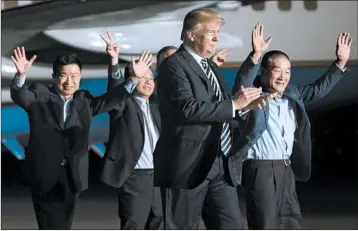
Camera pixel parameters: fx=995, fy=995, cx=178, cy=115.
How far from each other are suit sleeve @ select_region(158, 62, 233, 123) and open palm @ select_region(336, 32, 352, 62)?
3.17 ft

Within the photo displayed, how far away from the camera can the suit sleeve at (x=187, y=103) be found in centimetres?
557

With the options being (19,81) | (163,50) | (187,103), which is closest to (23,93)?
(19,81)

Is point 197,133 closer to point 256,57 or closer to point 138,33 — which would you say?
point 256,57

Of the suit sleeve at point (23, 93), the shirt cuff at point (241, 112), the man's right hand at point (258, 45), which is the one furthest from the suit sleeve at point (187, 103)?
the suit sleeve at point (23, 93)

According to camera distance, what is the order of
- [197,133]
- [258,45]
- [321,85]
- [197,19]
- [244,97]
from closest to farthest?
[244,97]
[197,133]
[197,19]
[258,45]
[321,85]

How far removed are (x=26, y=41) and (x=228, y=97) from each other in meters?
2.05

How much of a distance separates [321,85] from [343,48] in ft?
0.88

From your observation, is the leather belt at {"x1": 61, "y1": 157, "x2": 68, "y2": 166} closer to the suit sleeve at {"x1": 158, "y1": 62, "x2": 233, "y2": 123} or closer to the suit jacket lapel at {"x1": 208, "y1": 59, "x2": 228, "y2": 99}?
the suit sleeve at {"x1": 158, "y1": 62, "x2": 233, "y2": 123}

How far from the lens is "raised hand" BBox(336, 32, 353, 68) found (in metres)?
6.14

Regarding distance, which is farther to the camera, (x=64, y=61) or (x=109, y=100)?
(x=64, y=61)

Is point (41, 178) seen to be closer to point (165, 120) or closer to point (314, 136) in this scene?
point (165, 120)

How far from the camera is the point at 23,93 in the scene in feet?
20.0

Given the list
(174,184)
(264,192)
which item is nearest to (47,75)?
(174,184)

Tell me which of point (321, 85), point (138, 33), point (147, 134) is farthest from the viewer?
point (138, 33)
